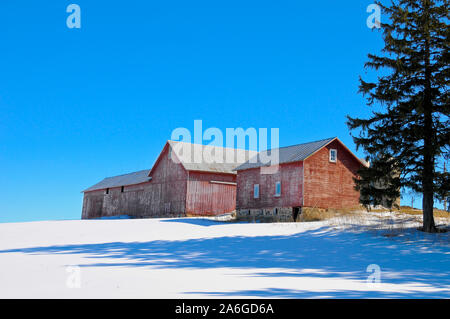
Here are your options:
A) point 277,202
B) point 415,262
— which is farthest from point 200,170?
point 415,262

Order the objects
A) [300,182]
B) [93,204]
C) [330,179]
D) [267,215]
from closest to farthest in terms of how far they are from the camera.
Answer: [300,182]
[330,179]
[267,215]
[93,204]

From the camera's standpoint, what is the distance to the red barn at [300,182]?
34.1 m

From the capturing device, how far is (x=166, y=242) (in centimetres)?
2084

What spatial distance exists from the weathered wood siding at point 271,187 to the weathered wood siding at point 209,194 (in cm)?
527

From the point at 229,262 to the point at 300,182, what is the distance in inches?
779

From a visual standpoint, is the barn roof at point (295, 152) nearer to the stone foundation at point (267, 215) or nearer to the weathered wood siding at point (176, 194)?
the stone foundation at point (267, 215)

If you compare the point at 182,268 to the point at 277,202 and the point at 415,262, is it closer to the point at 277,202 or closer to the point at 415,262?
the point at 415,262

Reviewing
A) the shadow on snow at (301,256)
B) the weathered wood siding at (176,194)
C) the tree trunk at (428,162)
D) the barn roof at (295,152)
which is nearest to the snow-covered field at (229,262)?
the shadow on snow at (301,256)

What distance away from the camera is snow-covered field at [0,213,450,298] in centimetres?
938

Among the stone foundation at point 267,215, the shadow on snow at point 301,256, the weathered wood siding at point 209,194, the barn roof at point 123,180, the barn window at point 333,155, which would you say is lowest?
the shadow on snow at point 301,256

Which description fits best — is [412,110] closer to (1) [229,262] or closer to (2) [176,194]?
(1) [229,262]

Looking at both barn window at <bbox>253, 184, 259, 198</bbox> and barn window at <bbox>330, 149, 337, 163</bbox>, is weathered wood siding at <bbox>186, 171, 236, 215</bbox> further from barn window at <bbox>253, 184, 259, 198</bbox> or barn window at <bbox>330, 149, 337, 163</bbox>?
barn window at <bbox>330, 149, 337, 163</bbox>

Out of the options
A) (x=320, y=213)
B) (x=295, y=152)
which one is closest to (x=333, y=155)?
(x=295, y=152)

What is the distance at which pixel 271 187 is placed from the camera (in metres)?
36.1
